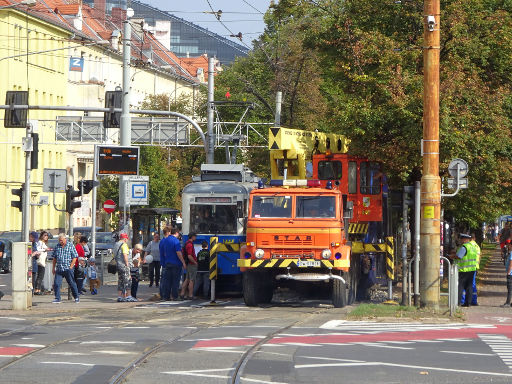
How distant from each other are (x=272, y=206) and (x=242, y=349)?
418 inches

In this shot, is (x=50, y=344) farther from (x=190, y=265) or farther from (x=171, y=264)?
(x=190, y=265)

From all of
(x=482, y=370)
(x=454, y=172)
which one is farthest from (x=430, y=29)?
(x=482, y=370)

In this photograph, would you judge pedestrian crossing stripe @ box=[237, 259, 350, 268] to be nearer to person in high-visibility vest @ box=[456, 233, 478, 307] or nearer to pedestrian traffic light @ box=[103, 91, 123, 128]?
person in high-visibility vest @ box=[456, 233, 478, 307]

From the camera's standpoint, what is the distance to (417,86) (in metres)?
29.1

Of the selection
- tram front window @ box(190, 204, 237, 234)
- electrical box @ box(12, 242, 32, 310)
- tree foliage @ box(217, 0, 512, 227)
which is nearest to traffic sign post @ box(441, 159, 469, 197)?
tree foliage @ box(217, 0, 512, 227)

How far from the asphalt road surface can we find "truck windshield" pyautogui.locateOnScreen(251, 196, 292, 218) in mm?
3059

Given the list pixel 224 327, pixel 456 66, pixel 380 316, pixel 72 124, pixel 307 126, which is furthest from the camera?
pixel 72 124

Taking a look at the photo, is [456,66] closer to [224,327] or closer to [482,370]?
[224,327]

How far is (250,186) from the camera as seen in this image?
33594 millimetres

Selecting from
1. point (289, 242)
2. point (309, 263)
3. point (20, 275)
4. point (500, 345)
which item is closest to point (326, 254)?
point (309, 263)

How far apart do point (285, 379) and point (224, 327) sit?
7226mm

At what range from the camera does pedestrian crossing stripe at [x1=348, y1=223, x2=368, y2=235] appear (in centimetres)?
2956

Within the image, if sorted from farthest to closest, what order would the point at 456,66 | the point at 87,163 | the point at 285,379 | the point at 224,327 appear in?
the point at 87,163 < the point at 456,66 < the point at 224,327 < the point at 285,379

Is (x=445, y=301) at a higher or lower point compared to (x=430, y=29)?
lower
